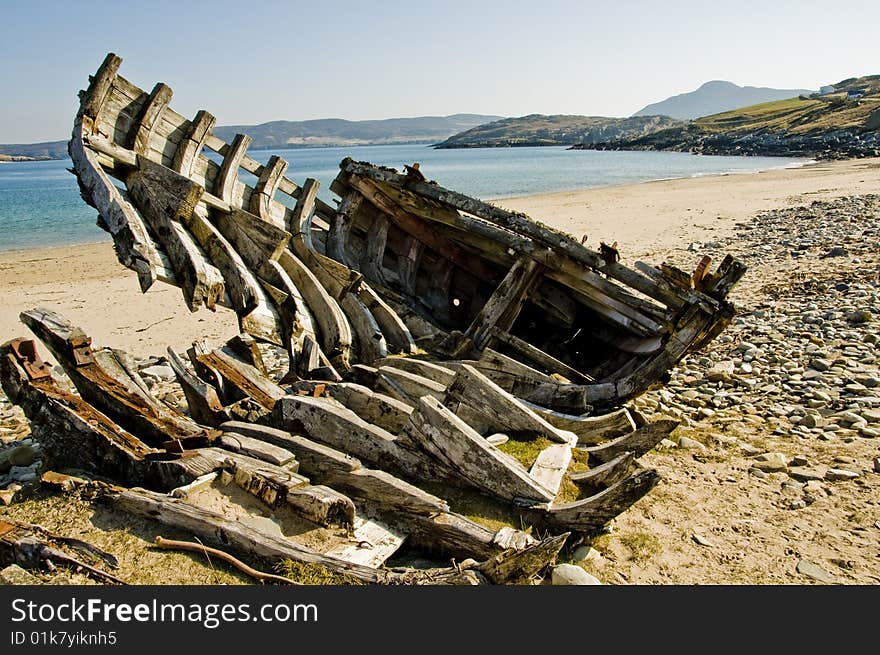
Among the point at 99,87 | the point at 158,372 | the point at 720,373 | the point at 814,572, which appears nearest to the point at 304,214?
the point at 99,87

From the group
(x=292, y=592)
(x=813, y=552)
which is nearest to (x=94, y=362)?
(x=292, y=592)

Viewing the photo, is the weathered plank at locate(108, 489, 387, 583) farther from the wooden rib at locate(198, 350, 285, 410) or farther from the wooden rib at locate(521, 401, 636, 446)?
the wooden rib at locate(521, 401, 636, 446)

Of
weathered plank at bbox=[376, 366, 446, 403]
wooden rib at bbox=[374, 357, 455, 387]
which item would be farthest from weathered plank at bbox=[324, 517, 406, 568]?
wooden rib at bbox=[374, 357, 455, 387]

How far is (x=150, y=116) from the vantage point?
7969mm

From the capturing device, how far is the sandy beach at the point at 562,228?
13.0 m

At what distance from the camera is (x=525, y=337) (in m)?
8.96

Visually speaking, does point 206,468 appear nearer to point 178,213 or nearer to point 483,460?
point 483,460

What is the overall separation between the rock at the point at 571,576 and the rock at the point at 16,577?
314 cm

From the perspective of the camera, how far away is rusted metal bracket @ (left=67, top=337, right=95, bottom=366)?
5258mm

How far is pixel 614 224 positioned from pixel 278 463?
23974 millimetres

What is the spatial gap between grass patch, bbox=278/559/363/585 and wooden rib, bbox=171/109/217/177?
6.17 metres

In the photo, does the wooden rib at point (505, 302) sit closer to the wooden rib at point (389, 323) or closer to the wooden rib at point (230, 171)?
the wooden rib at point (389, 323)

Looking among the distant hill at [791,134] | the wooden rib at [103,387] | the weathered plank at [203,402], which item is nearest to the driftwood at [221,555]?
the wooden rib at [103,387]

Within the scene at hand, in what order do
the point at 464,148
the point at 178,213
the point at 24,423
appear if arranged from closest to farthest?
the point at 178,213
the point at 24,423
the point at 464,148
